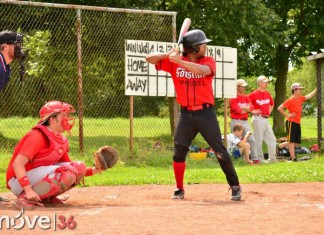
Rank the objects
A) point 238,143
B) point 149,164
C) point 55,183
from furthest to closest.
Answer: point 238,143 < point 149,164 < point 55,183

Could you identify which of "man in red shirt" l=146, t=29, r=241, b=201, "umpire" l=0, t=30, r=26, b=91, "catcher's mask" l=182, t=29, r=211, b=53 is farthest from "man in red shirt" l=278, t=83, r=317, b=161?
"umpire" l=0, t=30, r=26, b=91

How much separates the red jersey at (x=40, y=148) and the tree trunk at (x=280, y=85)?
807 inches

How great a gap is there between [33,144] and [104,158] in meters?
0.98

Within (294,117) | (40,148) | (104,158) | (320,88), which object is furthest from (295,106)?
(40,148)

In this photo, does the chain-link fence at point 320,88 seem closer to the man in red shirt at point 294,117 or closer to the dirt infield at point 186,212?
the man in red shirt at point 294,117

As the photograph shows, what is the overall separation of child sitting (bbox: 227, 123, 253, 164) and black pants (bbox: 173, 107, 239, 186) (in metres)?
6.44

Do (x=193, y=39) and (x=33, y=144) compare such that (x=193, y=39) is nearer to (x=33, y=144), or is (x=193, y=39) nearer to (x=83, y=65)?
(x=33, y=144)

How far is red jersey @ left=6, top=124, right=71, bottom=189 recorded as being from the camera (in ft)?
26.3

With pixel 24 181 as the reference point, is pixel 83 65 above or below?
above

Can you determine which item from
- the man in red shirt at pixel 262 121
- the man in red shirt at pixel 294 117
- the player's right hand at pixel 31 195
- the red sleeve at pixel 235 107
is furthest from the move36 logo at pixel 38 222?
the man in red shirt at pixel 294 117

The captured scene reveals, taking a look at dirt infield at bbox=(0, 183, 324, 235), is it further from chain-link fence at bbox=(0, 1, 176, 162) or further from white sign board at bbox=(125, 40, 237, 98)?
chain-link fence at bbox=(0, 1, 176, 162)

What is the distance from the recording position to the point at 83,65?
623 inches

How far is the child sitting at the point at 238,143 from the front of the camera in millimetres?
15492

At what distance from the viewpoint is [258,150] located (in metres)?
16.1
